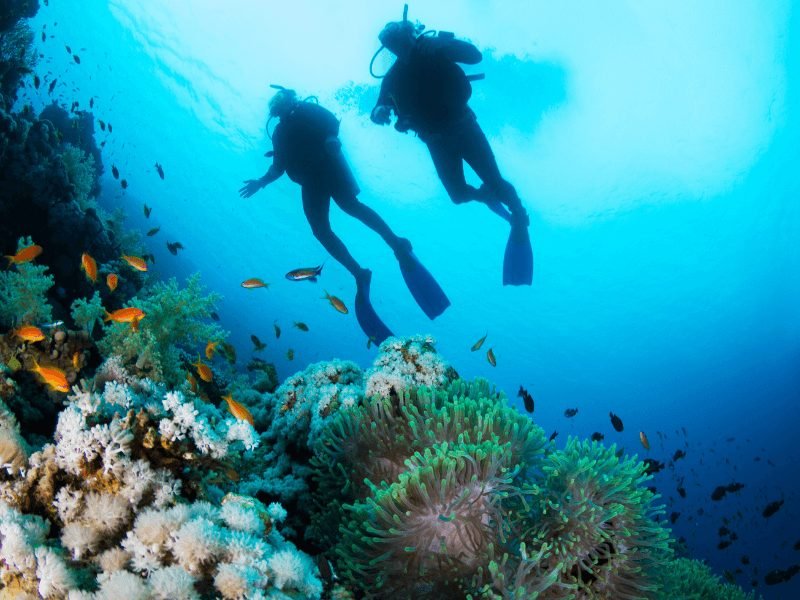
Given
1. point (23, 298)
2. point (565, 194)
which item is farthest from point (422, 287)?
point (565, 194)

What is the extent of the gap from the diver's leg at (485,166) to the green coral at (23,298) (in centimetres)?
770

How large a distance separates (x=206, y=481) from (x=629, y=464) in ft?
8.47

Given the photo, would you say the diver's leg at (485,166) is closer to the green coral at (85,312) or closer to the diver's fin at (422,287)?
the diver's fin at (422,287)

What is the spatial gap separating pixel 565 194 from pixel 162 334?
39.4 metres

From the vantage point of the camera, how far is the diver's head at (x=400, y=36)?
8820mm

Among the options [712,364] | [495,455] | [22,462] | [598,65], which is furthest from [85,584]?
[712,364]

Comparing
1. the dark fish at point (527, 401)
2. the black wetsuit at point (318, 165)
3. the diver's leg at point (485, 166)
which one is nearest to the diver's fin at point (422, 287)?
the black wetsuit at point (318, 165)

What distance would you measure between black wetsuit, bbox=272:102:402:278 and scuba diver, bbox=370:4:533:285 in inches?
60.0

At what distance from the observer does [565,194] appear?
39.1 m

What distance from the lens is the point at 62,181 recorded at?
7.54 metres

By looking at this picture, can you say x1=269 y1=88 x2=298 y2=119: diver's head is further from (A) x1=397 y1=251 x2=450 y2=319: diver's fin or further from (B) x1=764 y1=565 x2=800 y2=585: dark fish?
(B) x1=764 y1=565 x2=800 y2=585: dark fish

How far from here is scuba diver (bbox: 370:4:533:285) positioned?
341 inches

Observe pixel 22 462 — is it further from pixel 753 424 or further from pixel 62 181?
pixel 753 424

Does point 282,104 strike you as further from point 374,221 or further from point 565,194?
point 565,194
